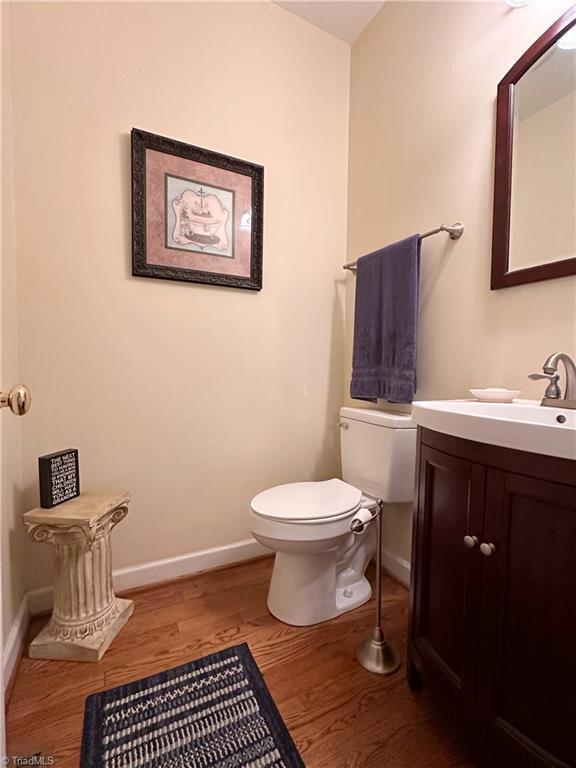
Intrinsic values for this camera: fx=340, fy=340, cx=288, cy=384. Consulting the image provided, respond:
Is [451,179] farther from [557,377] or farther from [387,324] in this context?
[557,377]

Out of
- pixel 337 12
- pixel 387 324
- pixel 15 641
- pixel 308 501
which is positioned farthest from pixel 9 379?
pixel 337 12

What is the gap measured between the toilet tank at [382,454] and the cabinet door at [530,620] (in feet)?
1.97

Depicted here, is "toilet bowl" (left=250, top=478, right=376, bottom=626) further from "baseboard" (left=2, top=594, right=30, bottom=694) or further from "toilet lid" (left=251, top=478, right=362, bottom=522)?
"baseboard" (left=2, top=594, right=30, bottom=694)

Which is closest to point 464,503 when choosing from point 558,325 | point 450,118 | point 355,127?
point 558,325

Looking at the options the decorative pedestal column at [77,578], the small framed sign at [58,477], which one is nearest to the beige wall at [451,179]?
the decorative pedestal column at [77,578]

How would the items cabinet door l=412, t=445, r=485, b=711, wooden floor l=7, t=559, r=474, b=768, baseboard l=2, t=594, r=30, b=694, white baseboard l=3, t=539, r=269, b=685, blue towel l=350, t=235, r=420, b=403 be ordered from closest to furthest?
cabinet door l=412, t=445, r=485, b=711 → wooden floor l=7, t=559, r=474, b=768 → baseboard l=2, t=594, r=30, b=694 → white baseboard l=3, t=539, r=269, b=685 → blue towel l=350, t=235, r=420, b=403

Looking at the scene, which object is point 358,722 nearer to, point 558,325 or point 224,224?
point 558,325

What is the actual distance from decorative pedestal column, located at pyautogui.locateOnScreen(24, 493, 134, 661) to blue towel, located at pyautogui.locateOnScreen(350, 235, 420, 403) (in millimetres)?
1167

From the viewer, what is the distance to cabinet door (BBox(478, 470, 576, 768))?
0.59 metres

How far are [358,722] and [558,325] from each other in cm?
124

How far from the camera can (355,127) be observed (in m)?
1.77

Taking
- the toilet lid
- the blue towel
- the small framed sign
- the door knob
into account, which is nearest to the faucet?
the blue towel

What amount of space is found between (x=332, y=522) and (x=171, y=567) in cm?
83

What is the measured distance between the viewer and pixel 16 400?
0.61 meters
